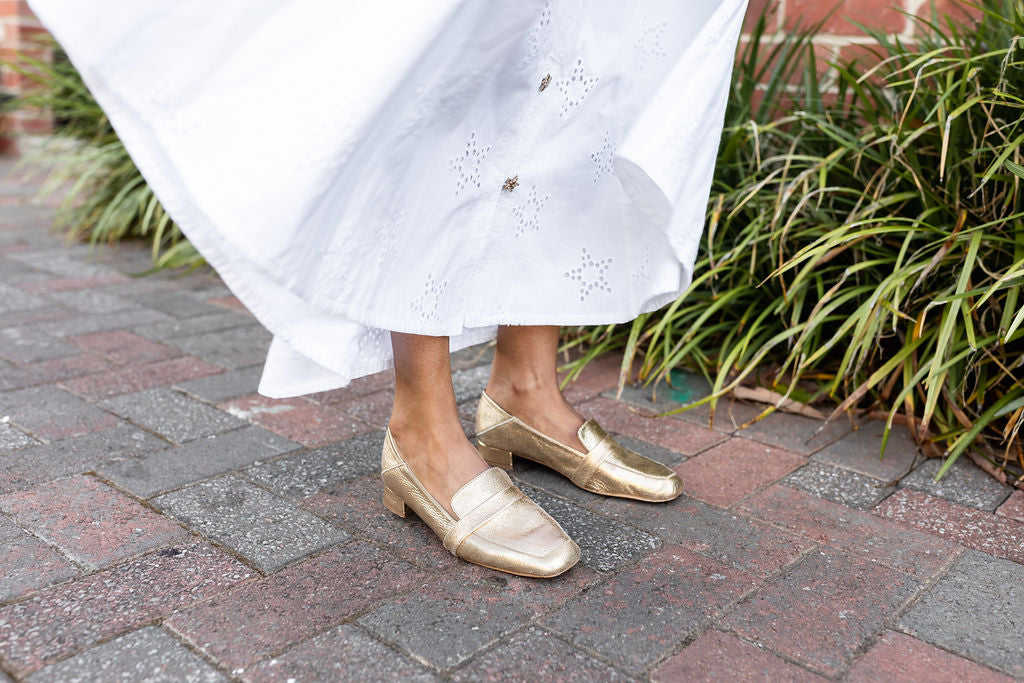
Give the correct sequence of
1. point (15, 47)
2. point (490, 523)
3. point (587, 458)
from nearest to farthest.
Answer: point (490, 523) < point (587, 458) < point (15, 47)

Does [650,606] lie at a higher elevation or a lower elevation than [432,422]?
lower

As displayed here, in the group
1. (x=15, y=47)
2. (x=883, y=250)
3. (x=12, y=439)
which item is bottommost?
(x=12, y=439)

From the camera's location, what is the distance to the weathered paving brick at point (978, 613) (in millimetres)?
1103

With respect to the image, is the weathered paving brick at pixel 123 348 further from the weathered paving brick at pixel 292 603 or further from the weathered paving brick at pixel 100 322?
the weathered paving brick at pixel 292 603

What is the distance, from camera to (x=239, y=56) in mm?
996

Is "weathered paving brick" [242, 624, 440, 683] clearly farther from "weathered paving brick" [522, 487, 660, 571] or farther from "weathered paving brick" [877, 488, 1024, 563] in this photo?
"weathered paving brick" [877, 488, 1024, 563]

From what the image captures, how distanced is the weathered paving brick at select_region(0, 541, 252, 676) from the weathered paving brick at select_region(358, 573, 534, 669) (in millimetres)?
232

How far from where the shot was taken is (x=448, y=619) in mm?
1129

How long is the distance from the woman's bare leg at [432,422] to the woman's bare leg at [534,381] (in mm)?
211

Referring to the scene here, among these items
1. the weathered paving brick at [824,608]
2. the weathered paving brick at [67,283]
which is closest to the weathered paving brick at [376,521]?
the weathered paving brick at [824,608]

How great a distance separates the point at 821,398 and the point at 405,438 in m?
1.04

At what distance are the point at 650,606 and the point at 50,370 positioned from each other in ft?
5.04

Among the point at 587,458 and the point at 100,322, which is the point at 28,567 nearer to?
the point at 587,458

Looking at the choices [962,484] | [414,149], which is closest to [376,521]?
[414,149]
